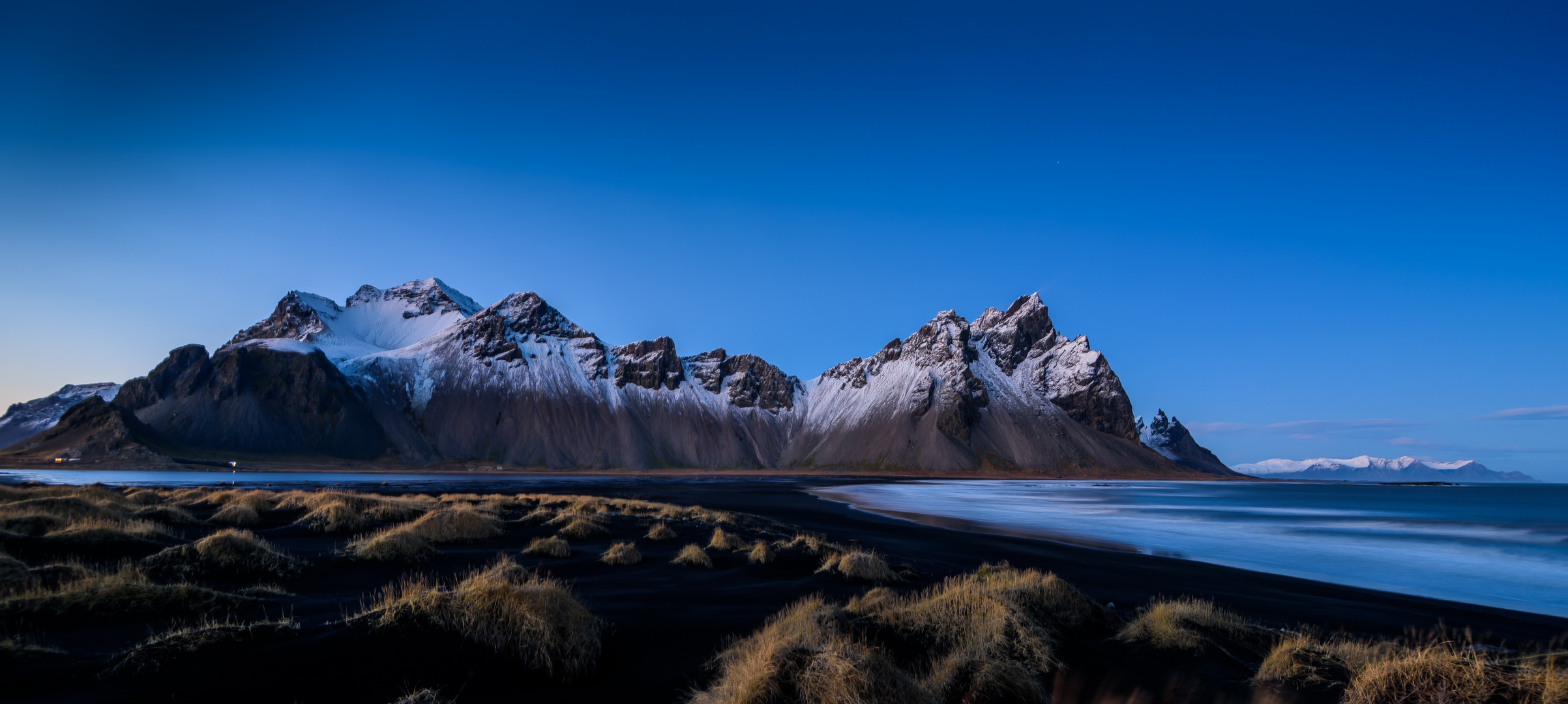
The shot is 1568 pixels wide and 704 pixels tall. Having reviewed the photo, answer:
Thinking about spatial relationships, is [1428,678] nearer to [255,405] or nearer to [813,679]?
[813,679]

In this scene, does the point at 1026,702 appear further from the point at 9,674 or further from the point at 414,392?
the point at 414,392

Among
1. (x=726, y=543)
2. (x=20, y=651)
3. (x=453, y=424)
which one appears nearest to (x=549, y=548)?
(x=726, y=543)

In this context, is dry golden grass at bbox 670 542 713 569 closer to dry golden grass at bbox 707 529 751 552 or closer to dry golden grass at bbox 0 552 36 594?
dry golden grass at bbox 707 529 751 552

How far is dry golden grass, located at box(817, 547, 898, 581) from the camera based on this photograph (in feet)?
49.6

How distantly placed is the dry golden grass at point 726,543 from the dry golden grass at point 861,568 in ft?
12.2

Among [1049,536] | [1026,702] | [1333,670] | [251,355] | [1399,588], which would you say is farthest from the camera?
[251,355]

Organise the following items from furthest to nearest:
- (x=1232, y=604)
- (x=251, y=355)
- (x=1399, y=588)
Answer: (x=251, y=355) < (x=1399, y=588) < (x=1232, y=604)

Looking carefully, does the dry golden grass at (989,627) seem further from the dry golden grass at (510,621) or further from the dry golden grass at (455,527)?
the dry golden grass at (455,527)

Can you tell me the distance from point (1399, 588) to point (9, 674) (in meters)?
29.7

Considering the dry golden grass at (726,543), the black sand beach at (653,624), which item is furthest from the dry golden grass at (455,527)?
the dry golden grass at (726,543)

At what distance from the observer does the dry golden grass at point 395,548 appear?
14.8 m

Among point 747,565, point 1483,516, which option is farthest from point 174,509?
point 1483,516

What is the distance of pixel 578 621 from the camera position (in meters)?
8.20

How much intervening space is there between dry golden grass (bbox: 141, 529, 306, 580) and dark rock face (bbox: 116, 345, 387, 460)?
14985cm
